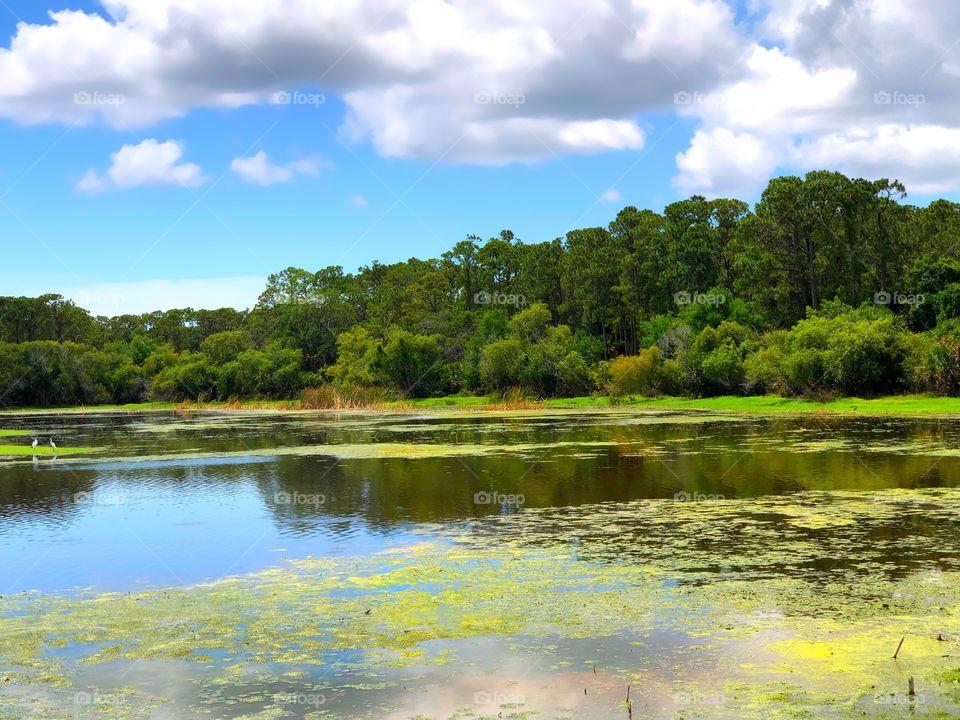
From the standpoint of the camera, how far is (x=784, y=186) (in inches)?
3406

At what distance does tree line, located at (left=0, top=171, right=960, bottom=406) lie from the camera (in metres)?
69.9

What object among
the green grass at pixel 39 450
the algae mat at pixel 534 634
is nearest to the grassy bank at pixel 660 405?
the green grass at pixel 39 450

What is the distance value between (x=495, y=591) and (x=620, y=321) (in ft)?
314

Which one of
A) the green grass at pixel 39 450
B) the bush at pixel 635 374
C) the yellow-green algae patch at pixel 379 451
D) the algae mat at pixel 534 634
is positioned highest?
the bush at pixel 635 374

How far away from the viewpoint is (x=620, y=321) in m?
109

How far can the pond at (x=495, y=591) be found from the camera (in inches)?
407

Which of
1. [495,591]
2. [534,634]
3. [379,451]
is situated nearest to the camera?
[534,634]

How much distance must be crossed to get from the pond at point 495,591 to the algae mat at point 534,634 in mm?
50

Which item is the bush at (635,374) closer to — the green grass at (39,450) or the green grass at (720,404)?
the green grass at (720,404)

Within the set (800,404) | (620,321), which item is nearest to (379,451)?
(800,404)

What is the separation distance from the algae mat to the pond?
0.05 meters

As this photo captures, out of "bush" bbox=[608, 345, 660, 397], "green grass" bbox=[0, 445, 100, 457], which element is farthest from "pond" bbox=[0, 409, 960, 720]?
"bush" bbox=[608, 345, 660, 397]

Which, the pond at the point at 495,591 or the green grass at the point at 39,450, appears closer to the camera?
the pond at the point at 495,591

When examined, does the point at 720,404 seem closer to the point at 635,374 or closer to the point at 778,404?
the point at 778,404
